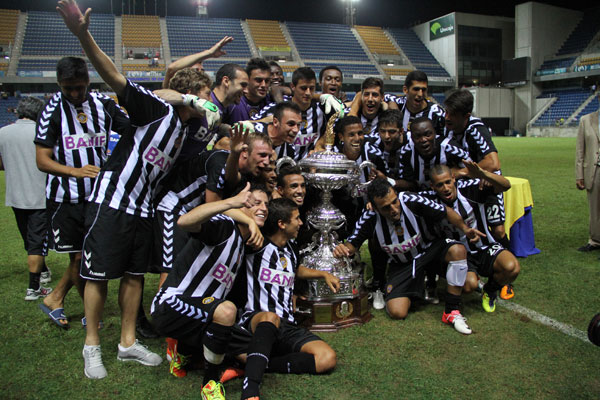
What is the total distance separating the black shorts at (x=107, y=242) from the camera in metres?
2.68

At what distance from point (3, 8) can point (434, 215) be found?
123 feet

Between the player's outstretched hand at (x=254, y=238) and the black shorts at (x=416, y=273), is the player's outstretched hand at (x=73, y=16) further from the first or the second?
the black shorts at (x=416, y=273)

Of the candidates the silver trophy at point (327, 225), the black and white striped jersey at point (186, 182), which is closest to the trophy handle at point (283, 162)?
the silver trophy at point (327, 225)

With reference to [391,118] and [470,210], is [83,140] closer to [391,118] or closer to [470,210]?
[391,118]

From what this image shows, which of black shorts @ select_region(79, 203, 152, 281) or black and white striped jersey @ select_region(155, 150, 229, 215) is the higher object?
black and white striped jersey @ select_region(155, 150, 229, 215)

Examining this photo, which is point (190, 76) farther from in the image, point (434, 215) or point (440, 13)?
point (440, 13)

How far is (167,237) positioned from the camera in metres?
3.09

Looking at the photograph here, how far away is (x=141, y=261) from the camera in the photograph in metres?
2.85

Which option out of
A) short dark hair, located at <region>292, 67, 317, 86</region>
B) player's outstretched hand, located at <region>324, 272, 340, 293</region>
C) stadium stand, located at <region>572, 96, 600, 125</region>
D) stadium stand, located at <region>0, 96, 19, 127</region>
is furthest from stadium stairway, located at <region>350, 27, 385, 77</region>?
player's outstretched hand, located at <region>324, 272, 340, 293</region>

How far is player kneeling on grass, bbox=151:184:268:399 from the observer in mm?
2430

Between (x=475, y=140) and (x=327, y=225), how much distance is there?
1.57 meters

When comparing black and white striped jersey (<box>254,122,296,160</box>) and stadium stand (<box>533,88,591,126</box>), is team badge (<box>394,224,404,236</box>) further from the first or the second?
stadium stand (<box>533,88,591,126</box>)

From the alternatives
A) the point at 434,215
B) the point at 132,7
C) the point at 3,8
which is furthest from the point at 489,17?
the point at 434,215

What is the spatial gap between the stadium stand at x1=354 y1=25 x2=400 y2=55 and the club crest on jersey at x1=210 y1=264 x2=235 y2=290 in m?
37.8
